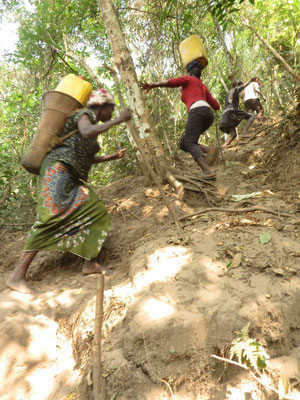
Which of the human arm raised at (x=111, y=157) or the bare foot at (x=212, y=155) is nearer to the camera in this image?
the human arm raised at (x=111, y=157)

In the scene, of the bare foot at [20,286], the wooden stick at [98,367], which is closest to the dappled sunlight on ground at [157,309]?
the wooden stick at [98,367]

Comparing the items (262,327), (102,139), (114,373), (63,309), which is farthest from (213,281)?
(102,139)

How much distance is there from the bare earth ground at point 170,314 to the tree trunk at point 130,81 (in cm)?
109

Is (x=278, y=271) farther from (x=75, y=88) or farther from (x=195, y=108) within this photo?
(x=195, y=108)

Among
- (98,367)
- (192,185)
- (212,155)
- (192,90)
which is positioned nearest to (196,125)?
(192,90)

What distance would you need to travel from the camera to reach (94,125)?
7.95 feet

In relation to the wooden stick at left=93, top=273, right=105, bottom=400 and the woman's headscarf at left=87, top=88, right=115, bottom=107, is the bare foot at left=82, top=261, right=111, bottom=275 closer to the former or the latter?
the wooden stick at left=93, top=273, right=105, bottom=400

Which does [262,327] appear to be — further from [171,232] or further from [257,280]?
[171,232]

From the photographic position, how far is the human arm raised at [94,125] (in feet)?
7.86

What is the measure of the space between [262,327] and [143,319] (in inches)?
27.2

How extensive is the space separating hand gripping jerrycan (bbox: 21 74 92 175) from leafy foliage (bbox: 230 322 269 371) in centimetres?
235

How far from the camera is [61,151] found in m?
2.66

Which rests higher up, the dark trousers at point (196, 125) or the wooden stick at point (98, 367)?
the dark trousers at point (196, 125)

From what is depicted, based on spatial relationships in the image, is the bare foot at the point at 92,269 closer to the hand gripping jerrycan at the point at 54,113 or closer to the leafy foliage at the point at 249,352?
the hand gripping jerrycan at the point at 54,113
